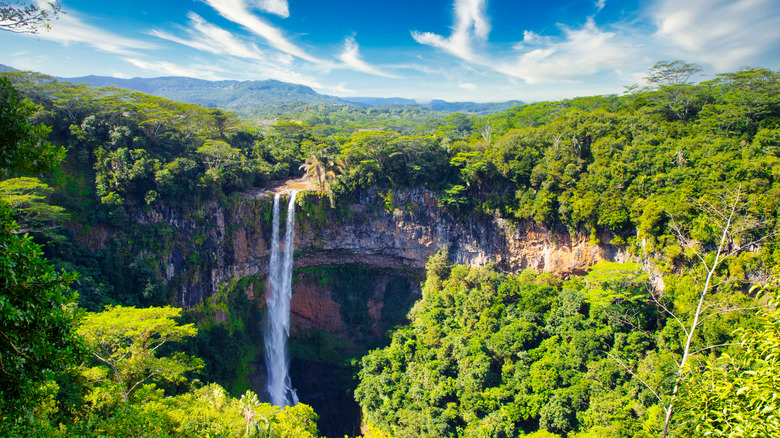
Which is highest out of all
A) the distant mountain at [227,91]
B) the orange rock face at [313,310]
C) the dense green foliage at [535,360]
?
the distant mountain at [227,91]

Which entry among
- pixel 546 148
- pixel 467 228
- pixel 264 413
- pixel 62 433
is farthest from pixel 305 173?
pixel 62 433

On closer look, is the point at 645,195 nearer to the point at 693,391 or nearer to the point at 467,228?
the point at 467,228

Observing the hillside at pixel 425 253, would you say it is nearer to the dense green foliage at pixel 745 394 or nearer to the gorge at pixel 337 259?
the gorge at pixel 337 259

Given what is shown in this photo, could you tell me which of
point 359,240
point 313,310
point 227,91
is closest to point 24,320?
point 359,240

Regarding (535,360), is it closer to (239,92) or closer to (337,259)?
(337,259)

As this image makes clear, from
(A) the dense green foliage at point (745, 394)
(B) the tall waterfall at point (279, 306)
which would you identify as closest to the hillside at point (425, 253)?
(B) the tall waterfall at point (279, 306)
